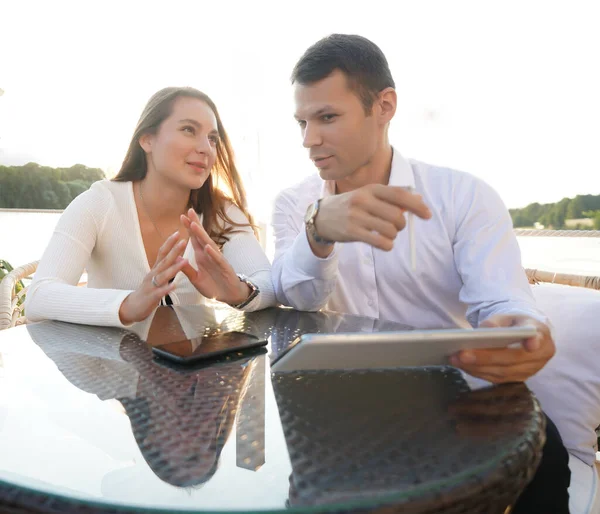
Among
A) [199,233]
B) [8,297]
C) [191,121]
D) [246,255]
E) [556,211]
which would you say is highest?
[191,121]

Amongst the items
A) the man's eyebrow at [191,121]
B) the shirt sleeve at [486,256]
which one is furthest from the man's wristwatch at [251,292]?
the man's eyebrow at [191,121]

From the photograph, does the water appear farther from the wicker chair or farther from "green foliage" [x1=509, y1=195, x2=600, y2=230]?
the wicker chair

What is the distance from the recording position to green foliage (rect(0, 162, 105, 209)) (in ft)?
14.3

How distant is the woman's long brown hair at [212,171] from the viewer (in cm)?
217

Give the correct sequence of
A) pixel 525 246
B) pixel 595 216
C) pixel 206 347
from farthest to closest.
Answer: pixel 525 246, pixel 595 216, pixel 206 347

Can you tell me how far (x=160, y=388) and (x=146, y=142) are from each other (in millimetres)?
1672

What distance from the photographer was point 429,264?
1.64 m

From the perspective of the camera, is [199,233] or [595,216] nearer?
[199,233]

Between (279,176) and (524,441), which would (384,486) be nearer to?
(524,441)

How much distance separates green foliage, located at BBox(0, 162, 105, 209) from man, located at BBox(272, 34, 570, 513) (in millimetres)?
3233

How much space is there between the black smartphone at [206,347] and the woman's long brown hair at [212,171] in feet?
3.44

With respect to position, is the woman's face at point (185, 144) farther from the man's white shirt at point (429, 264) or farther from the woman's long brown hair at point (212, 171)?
the man's white shirt at point (429, 264)

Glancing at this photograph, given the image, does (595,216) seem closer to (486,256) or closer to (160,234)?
(486,256)

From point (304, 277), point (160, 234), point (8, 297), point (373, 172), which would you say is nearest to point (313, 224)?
point (304, 277)
